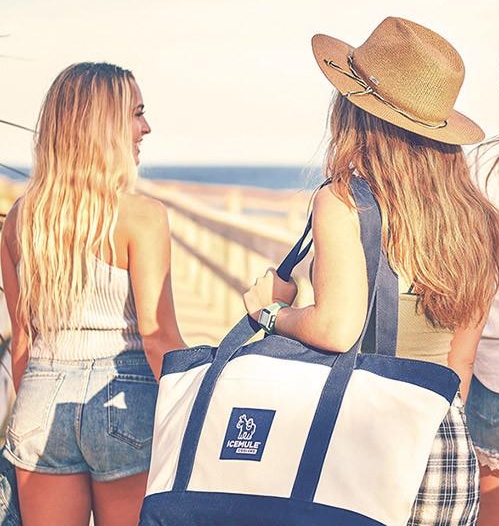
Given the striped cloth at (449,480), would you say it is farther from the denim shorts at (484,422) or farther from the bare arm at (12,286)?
the bare arm at (12,286)

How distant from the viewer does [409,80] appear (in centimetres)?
211

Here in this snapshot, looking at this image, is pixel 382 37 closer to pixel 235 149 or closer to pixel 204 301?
pixel 204 301

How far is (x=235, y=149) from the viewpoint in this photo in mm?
69938

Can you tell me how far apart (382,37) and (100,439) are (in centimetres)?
103

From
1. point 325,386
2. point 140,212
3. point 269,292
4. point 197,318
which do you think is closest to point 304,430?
point 325,386

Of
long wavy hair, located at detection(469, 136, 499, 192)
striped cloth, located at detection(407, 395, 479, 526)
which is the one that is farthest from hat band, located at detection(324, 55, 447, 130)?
striped cloth, located at detection(407, 395, 479, 526)

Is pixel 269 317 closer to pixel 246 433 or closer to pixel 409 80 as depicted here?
pixel 246 433

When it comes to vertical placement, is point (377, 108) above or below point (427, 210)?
above

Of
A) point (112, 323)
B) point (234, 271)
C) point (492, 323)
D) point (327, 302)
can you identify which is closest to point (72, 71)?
point (112, 323)

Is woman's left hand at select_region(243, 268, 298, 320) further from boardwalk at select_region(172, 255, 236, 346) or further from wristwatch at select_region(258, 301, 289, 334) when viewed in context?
boardwalk at select_region(172, 255, 236, 346)

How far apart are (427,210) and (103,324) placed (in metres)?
0.79

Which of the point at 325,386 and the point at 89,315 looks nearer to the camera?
the point at 325,386

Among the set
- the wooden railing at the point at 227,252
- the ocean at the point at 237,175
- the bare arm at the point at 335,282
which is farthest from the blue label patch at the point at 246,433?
the ocean at the point at 237,175

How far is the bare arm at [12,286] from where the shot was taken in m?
2.52
